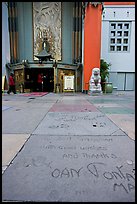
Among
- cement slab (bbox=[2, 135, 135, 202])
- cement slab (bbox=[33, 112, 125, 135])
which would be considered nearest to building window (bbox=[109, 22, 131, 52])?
cement slab (bbox=[33, 112, 125, 135])

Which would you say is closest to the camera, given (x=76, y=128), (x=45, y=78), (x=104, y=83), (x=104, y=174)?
(x=104, y=174)

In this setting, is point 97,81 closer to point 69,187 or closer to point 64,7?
point 64,7

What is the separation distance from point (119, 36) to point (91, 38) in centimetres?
593

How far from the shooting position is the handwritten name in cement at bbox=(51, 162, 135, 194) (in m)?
2.06

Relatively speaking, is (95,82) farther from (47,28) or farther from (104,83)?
(47,28)

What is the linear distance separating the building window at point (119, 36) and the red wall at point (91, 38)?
4817mm

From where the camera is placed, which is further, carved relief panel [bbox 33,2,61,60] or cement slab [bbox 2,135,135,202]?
carved relief panel [bbox 33,2,61,60]

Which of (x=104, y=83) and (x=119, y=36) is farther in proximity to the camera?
(x=119, y=36)

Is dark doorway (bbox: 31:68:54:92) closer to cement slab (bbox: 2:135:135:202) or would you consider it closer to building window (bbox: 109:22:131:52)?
building window (bbox: 109:22:131:52)

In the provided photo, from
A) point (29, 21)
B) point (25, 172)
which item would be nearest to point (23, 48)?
point (29, 21)

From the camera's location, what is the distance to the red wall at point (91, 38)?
16.2 m

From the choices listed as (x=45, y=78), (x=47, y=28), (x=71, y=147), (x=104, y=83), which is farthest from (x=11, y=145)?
(x=47, y=28)

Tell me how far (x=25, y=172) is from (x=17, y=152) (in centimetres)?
70

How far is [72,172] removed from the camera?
7.64ft
